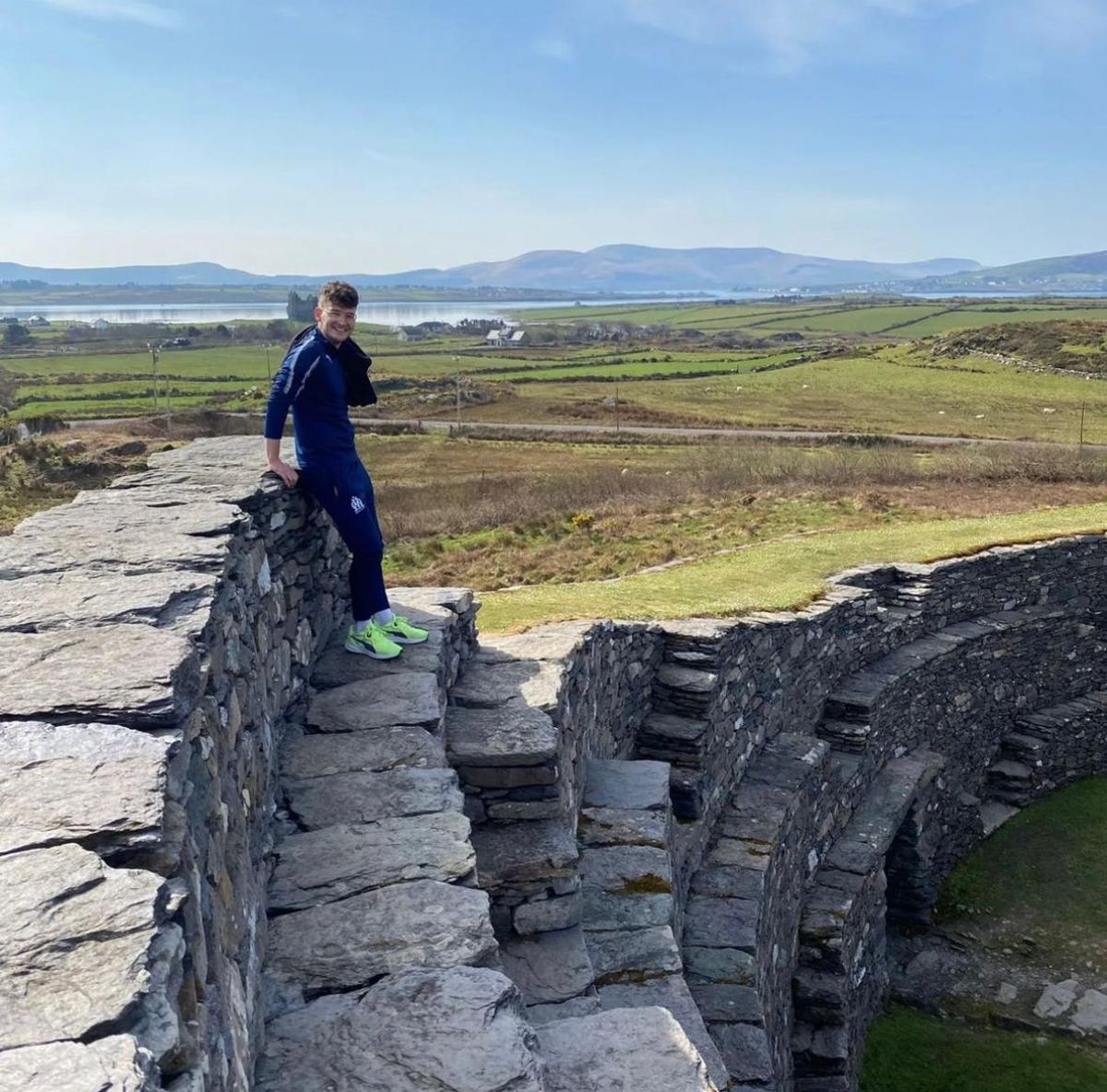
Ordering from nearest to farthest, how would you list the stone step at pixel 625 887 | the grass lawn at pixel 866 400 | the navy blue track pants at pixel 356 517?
the navy blue track pants at pixel 356 517 → the stone step at pixel 625 887 → the grass lawn at pixel 866 400

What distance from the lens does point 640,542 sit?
70.4 ft

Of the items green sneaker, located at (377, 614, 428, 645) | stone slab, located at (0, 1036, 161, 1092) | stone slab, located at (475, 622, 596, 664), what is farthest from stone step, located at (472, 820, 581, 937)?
stone slab, located at (0, 1036, 161, 1092)

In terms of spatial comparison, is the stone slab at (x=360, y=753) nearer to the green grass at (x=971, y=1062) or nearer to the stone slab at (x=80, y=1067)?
the stone slab at (x=80, y=1067)

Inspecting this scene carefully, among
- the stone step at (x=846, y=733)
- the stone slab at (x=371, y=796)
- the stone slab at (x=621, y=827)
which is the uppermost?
the stone slab at (x=371, y=796)

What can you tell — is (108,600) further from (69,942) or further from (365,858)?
(69,942)


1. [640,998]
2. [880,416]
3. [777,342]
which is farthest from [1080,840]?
[777,342]

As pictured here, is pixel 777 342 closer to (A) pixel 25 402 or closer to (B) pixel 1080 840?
(A) pixel 25 402

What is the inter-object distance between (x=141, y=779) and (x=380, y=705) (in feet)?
10.8

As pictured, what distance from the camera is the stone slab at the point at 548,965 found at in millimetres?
5547

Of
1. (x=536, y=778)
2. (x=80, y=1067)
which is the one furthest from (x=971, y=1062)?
(x=80, y=1067)

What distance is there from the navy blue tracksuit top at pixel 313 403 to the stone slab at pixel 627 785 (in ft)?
11.7

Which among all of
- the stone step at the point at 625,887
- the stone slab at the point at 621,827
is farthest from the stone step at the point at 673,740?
the stone step at the point at 625,887

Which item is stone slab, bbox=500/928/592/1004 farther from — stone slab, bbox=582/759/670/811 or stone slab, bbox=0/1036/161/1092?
stone slab, bbox=0/1036/161/1092

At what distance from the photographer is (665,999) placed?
634 cm
